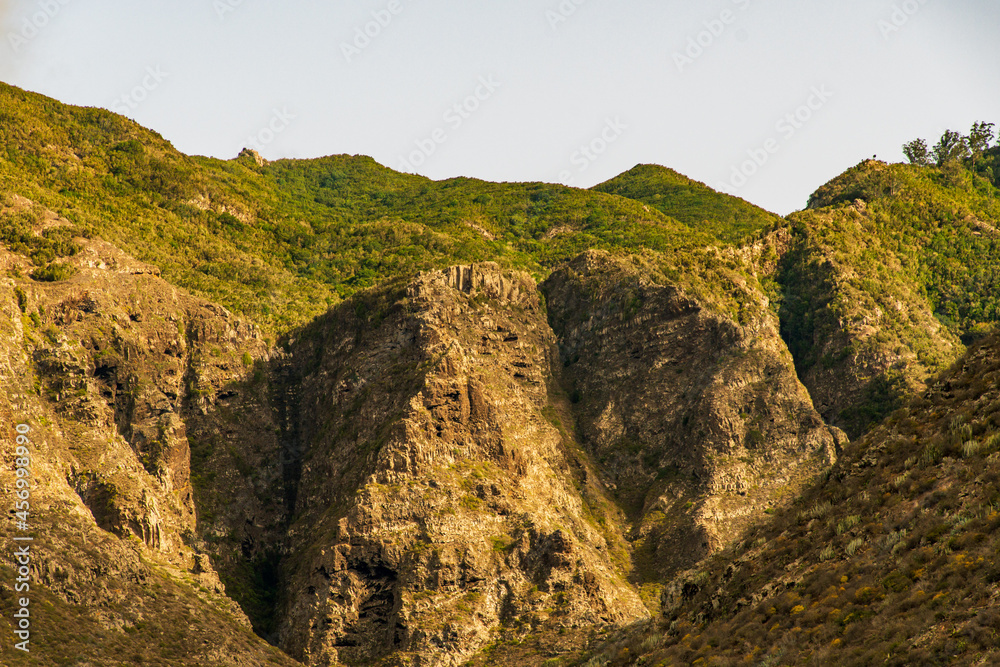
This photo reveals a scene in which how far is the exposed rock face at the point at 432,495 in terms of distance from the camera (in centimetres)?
9625

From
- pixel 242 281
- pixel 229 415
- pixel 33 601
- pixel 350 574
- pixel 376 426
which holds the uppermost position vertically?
pixel 242 281

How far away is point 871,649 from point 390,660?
71441mm

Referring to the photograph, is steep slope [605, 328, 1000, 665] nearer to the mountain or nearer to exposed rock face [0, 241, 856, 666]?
the mountain

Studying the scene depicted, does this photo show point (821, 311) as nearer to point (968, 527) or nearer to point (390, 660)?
point (390, 660)

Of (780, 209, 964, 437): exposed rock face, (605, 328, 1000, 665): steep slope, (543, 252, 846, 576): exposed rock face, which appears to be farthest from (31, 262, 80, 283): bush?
(780, 209, 964, 437): exposed rock face

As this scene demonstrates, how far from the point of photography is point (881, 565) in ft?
108

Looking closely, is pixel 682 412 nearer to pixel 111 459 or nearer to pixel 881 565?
pixel 111 459

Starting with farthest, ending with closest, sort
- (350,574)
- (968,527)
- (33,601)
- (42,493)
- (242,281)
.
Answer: (242,281)
(350,574)
(42,493)
(33,601)
(968,527)

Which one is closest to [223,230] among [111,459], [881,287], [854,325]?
[111,459]

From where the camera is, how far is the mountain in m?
94.1

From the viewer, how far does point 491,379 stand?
121 meters

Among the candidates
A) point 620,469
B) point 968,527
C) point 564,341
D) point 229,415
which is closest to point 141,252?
point 229,415
